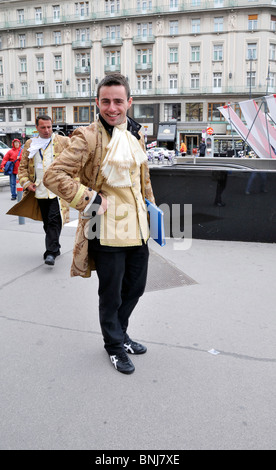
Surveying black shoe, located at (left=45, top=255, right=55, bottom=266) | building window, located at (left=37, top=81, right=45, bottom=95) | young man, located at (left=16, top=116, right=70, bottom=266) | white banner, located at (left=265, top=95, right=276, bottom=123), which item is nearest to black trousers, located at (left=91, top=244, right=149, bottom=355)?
black shoe, located at (left=45, top=255, right=55, bottom=266)

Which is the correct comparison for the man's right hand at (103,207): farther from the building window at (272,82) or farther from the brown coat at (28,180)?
the building window at (272,82)

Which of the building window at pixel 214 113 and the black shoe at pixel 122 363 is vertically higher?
the building window at pixel 214 113

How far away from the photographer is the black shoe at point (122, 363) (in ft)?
9.13

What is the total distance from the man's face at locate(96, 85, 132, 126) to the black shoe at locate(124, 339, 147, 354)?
156cm

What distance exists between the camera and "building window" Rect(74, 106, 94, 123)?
52.7 meters

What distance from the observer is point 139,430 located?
2.20m

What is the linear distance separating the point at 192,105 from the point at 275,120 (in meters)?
38.1

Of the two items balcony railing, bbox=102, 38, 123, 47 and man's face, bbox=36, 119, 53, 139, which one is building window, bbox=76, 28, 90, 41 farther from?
man's face, bbox=36, 119, 53, 139

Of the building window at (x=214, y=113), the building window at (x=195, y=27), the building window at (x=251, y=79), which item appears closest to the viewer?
the building window at (x=251, y=79)

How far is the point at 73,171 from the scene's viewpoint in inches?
98.0

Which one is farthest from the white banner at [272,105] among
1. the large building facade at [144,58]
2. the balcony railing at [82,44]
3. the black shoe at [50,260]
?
the balcony railing at [82,44]

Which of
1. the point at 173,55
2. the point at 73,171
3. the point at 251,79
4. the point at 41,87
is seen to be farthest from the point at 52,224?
the point at 41,87

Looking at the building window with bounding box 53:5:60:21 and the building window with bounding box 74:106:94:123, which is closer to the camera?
the building window with bounding box 74:106:94:123
